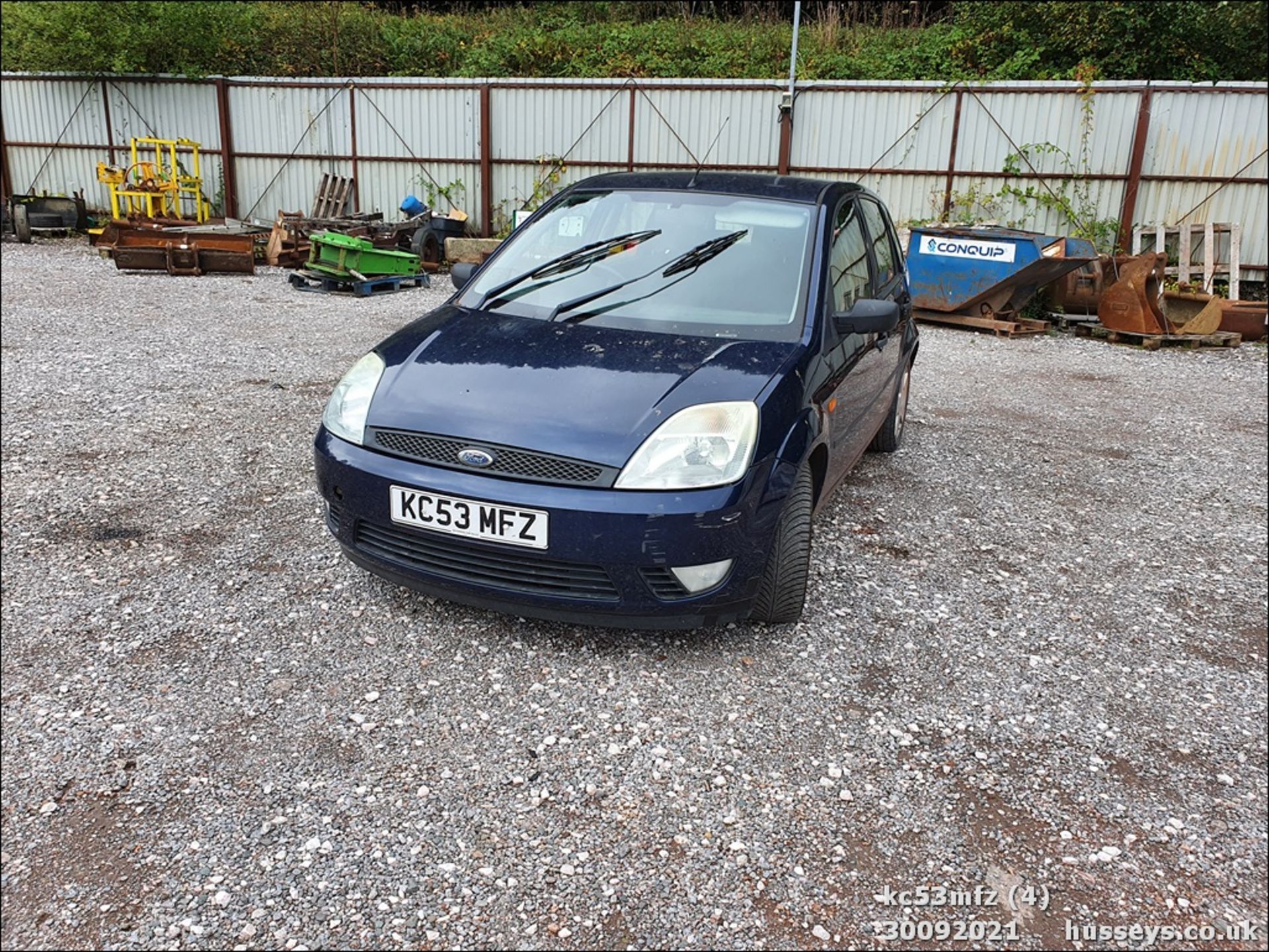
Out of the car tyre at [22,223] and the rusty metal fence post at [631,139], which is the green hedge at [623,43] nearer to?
the car tyre at [22,223]

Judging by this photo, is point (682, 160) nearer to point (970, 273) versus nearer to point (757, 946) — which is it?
point (970, 273)

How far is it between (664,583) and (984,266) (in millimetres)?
8574

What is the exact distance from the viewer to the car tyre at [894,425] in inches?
211

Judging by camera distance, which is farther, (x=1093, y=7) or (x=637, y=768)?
(x=1093, y=7)

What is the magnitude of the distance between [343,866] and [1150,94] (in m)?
13.9

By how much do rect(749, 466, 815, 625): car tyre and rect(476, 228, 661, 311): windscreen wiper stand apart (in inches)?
52.9

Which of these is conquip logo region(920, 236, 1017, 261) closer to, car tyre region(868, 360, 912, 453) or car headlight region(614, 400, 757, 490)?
car tyre region(868, 360, 912, 453)

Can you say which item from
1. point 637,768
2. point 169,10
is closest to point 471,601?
point 637,768

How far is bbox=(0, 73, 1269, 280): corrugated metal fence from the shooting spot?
12.4 metres

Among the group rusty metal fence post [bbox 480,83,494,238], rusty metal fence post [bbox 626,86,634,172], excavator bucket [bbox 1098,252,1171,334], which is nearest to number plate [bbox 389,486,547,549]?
excavator bucket [bbox 1098,252,1171,334]

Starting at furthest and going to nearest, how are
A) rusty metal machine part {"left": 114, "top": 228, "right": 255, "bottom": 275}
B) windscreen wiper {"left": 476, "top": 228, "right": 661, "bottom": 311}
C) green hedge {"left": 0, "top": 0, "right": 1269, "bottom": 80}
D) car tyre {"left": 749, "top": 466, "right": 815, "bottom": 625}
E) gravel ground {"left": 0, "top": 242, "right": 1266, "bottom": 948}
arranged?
green hedge {"left": 0, "top": 0, "right": 1269, "bottom": 80}
rusty metal machine part {"left": 114, "top": 228, "right": 255, "bottom": 275}
windscreen wiper {"left": 476, "top": 228, "right": 661, "bottom": 311}
car tyre {"left": 749, "top": 466, "right": 815, "bottom": 625}
gravel ground {"left": 0, "top": 242, "right": 1266, "bottom": 948}

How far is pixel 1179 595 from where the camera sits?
3.84m

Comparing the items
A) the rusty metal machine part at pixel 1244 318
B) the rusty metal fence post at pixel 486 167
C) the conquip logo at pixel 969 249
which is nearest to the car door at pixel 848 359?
the conquip logo at pixel 969 249

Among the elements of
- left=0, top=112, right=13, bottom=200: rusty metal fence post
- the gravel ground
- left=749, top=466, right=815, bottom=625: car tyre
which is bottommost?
the gravel ground
